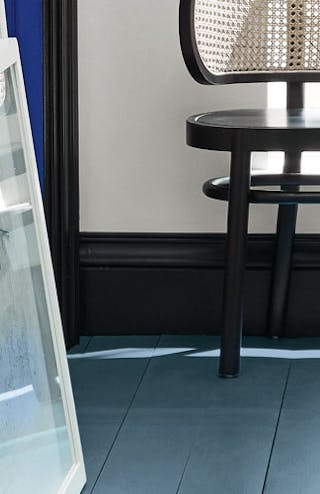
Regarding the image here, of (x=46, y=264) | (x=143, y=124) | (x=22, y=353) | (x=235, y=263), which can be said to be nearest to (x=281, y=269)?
(x=235, y=263)

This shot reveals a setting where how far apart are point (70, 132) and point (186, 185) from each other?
26 cm

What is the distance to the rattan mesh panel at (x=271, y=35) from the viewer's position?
199 centimetres

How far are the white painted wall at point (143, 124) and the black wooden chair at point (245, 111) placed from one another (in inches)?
6.7

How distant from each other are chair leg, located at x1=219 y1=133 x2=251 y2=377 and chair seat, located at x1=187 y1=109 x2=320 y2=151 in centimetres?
6

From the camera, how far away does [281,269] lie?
7.07 feet

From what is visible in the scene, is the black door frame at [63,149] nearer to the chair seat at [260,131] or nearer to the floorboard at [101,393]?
the floorboard at [101,393]

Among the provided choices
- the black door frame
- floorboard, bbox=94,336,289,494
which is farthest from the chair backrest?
floorboard, bbox=94,336,289,494

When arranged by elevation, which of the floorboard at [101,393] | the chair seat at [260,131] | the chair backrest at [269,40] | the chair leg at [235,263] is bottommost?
the floorboard at [101,393]

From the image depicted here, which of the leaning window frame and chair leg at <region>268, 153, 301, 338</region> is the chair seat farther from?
the leaning window frame

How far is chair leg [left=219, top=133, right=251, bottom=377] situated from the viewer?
1.92 meters

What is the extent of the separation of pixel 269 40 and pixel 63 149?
0.42 m

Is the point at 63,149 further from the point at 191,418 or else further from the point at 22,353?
the point at 22,353

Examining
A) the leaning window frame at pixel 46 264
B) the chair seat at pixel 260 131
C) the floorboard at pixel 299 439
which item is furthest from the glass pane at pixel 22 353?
the chair seat at pixel 260 131

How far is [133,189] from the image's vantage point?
2234 millimetres
